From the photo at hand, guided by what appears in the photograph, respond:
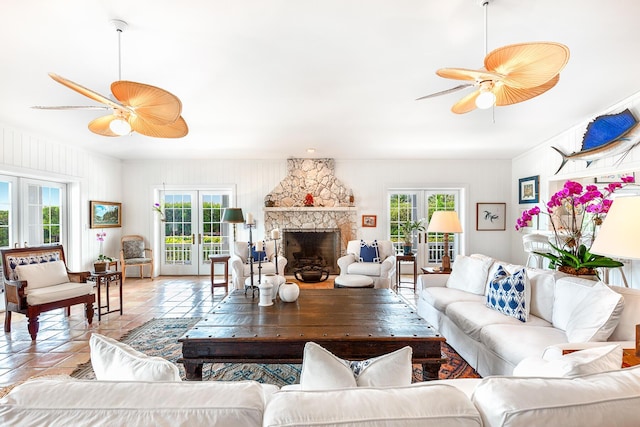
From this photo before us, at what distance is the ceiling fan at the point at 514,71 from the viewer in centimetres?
161

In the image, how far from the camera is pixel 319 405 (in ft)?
2.76

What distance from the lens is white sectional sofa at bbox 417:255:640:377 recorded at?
1941 mm

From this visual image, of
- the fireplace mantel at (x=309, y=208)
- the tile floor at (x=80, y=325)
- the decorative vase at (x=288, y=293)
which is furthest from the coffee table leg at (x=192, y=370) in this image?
the fireplace mantel at (x=309, y=208)

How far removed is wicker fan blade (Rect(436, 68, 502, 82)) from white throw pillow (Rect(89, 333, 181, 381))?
1986 mm

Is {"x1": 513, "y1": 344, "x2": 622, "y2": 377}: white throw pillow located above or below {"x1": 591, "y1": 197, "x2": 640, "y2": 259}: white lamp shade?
below

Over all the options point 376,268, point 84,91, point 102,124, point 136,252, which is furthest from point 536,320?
point 136,252

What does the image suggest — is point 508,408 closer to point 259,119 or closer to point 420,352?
point 420,352

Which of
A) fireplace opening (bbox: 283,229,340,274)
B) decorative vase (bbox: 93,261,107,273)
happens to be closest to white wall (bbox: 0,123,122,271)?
decorative vase (bbox: 93,261,107,273)

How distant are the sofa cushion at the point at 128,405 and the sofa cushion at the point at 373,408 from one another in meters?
0.09

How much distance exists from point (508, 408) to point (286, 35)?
9.03 ft

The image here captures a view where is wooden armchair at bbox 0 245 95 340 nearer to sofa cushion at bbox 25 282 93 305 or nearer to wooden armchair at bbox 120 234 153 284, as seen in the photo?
sofa cushion at bbox 25 282 93 305

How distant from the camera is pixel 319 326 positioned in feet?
7.18

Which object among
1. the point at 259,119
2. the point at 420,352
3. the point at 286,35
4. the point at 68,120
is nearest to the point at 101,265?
the point at 68,120

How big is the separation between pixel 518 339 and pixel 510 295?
1.79 feet
